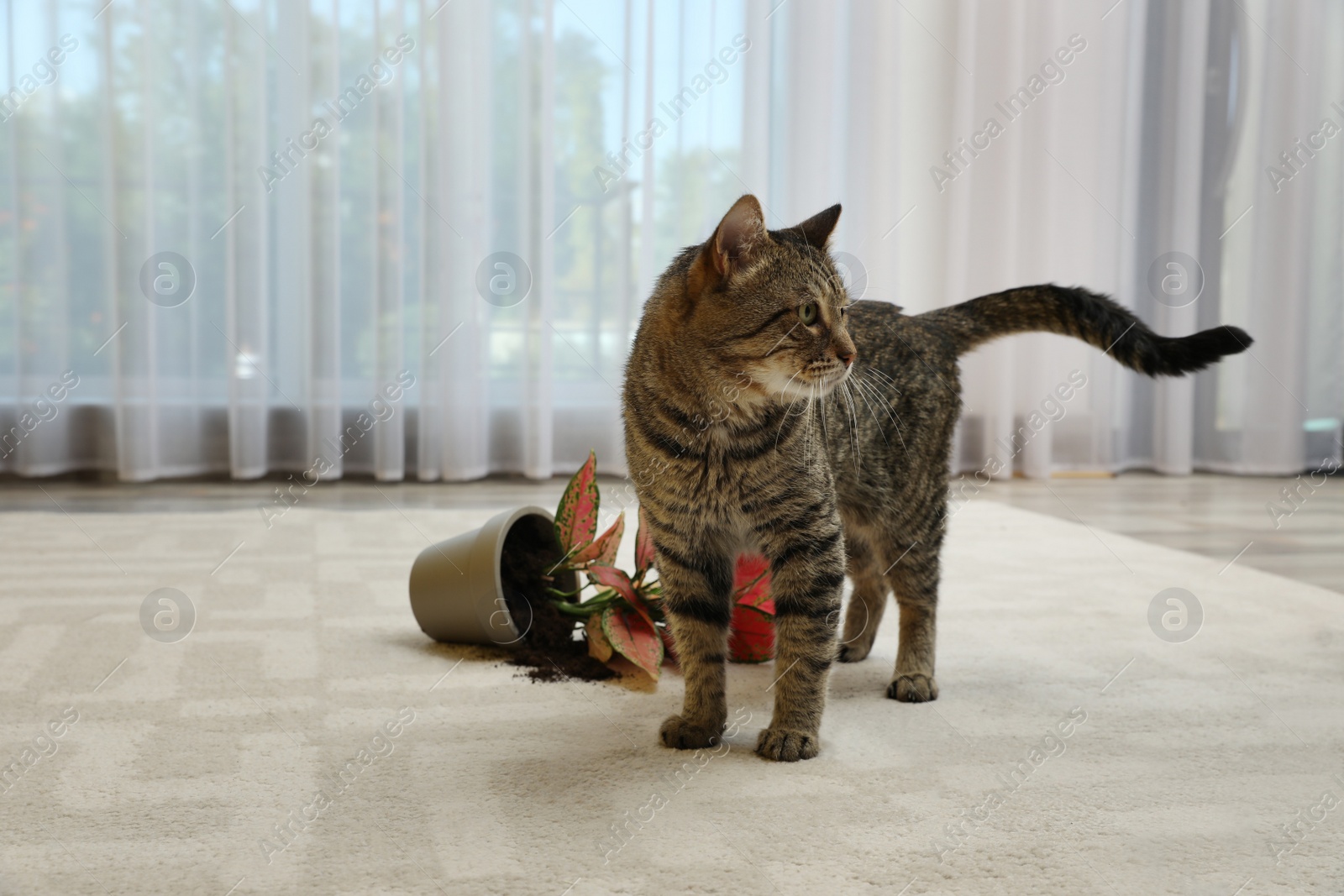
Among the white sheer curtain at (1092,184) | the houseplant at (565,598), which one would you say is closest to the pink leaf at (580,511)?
the houseplant at (565,598)

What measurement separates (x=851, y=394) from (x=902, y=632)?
1.29ft

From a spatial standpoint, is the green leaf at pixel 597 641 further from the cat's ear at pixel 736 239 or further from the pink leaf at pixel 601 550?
the cat's ear at pixel 736 239

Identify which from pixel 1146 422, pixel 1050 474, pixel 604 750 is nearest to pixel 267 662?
pixel 604 750

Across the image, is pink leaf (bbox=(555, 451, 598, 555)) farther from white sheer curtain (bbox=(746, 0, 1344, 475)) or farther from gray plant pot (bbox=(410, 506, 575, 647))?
white sheer curtain (bbox=(746, 0, 1344, 475))

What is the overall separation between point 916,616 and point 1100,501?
226cm

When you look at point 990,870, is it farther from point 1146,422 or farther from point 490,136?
point 1146,422

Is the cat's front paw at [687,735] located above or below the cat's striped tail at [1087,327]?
below

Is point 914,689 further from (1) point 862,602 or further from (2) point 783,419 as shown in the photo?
(2) point 783,419

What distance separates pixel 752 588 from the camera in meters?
1.69

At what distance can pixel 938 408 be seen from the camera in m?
1.67

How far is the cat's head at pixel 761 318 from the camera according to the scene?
4.17 ft

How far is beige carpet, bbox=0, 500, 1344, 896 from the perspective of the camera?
100 cm

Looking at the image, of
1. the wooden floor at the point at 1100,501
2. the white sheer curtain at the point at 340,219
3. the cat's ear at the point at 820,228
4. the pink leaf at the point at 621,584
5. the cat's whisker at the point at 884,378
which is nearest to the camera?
the cat's ear at the point at 820,228

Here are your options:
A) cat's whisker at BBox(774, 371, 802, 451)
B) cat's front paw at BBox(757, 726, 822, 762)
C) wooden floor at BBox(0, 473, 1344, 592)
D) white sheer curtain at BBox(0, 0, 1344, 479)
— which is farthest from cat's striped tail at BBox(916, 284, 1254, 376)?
white sheer curtain at BBox(0, 0, 1344, 479)
